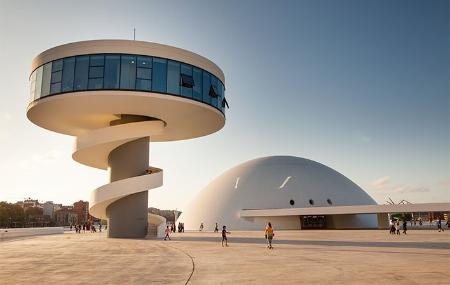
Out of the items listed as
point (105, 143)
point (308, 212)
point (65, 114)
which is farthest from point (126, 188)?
point (308, 212)

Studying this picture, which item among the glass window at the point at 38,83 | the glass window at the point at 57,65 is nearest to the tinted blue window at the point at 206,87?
the glass window at the point at 57,65

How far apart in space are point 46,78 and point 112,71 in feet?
20.0

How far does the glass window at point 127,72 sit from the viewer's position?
3419 cm

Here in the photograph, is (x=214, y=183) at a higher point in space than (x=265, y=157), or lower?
lower

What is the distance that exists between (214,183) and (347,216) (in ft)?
80.6

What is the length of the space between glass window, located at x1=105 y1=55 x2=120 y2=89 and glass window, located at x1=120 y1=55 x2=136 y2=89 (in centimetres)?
33

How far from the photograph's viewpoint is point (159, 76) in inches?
1385

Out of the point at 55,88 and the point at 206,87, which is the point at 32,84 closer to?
the point at 55,88

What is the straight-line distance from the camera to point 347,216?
2461 inches

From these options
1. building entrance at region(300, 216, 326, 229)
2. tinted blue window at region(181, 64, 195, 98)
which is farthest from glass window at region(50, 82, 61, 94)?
building entrance at region(300, 216, 326, 229)

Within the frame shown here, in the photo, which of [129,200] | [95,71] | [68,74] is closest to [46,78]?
[68,74]

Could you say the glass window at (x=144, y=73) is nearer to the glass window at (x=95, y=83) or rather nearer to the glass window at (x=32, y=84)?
the glass window at (x=95, y=83)

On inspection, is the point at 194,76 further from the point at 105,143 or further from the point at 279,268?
the point at 279,268

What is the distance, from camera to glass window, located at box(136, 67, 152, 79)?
34.6 m
